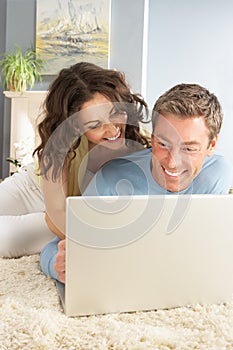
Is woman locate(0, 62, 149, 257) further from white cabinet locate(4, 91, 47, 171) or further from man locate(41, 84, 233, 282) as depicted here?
white cabinet locate(4, 91, 47, 171)

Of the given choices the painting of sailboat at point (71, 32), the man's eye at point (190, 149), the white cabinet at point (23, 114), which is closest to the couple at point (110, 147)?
the man's eye at point (190, 149)

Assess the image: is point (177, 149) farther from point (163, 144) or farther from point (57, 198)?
point (57, 198)

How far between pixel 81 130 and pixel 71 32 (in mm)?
3615

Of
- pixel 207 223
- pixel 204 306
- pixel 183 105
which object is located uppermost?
pixel 183 105

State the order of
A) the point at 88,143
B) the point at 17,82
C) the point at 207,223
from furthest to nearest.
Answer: the point at 17,82, the point at 88,143, the point at 207,223

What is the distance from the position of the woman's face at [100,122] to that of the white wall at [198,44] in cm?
349

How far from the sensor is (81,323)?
3.26 ft

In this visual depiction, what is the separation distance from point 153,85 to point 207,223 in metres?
3.95

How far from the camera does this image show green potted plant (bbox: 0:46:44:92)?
15.3 feet

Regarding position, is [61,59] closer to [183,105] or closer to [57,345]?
[183,105]

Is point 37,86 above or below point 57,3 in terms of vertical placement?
below

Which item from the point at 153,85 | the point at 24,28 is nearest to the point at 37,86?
the point at 24,28

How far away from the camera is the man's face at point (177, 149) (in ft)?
4.05

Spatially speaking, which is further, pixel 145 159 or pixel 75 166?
pixel 75 166
